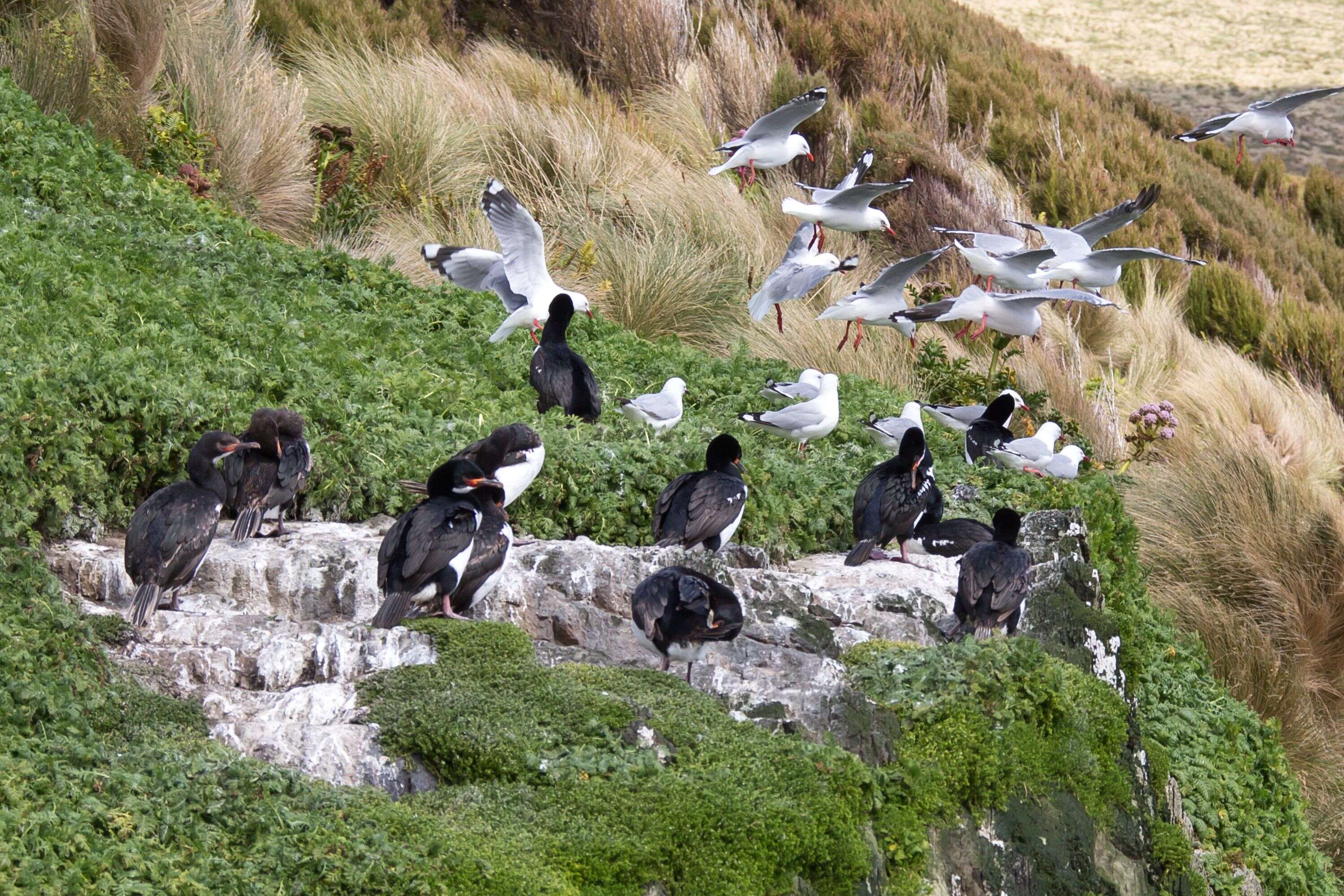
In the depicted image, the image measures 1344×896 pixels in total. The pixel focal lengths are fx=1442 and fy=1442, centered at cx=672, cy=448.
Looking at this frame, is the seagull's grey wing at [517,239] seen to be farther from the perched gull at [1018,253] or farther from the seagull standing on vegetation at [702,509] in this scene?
the seagull standing on vegetation at [702,509]

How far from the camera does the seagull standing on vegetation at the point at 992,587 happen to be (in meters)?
6.48

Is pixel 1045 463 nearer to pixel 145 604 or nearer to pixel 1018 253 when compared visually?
pixel 1018 253

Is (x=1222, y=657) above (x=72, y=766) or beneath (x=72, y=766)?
beneath

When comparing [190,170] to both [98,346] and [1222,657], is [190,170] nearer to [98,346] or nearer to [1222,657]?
[98,346]

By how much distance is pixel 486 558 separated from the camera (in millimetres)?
6129

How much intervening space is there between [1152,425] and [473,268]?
230 inches

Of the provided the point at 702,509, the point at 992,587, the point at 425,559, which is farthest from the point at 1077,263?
Result: the point at 425,559

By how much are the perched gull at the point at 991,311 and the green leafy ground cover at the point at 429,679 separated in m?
0.86

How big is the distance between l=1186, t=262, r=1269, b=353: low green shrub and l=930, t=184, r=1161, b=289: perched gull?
5.49 metres

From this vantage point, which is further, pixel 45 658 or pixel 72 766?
pixel 45 658

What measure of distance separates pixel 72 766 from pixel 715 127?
14.4 m

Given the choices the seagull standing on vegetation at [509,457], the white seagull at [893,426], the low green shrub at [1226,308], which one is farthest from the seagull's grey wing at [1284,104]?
the seagull standing on vegetation at [509,457]

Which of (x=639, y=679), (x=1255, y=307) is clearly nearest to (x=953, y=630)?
(x=639, y=679)

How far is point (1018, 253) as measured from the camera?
35.6 ft
